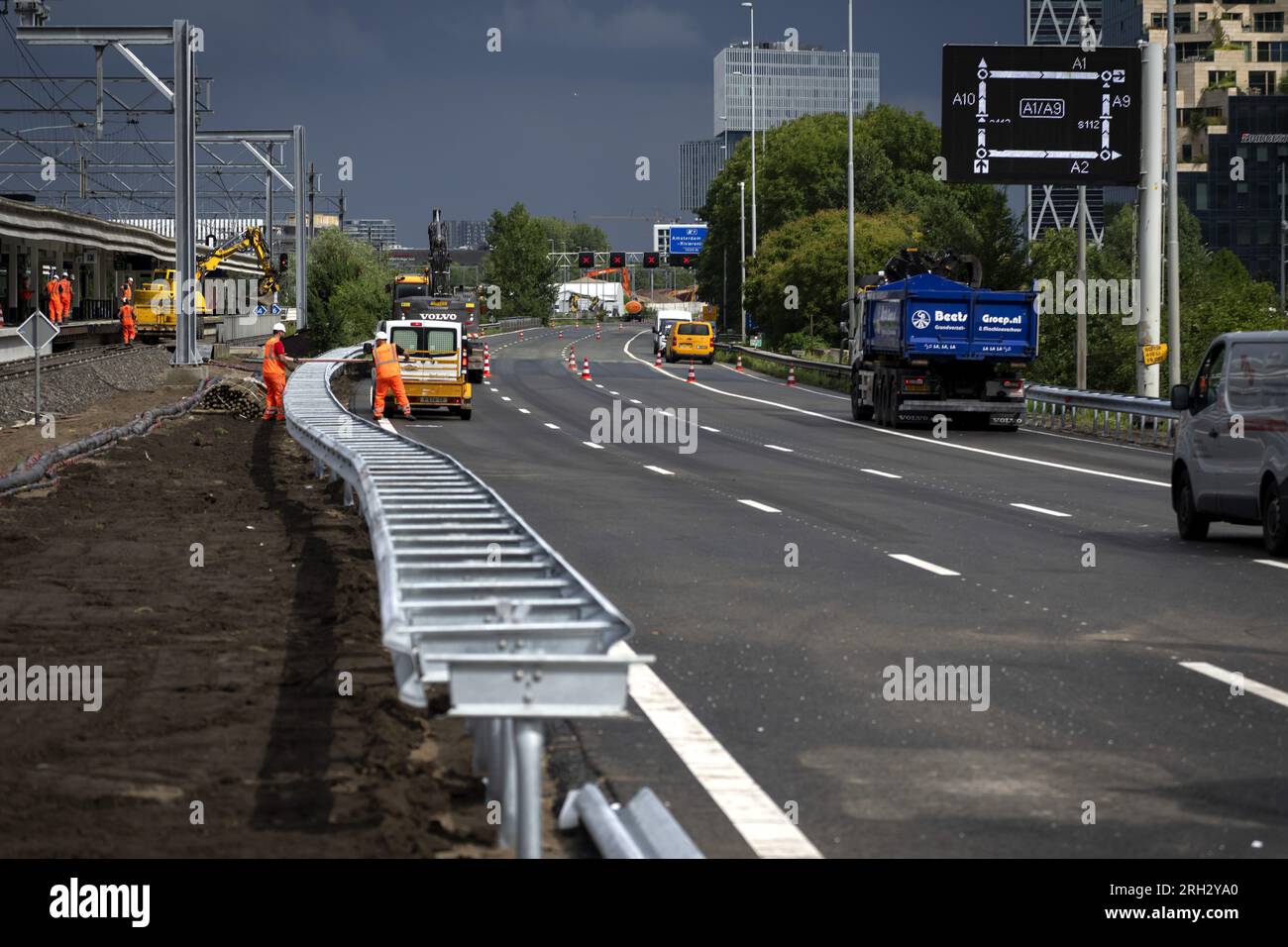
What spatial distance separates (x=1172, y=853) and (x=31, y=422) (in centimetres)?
2960

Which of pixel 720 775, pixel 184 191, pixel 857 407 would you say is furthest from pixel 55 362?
pixel 720 775

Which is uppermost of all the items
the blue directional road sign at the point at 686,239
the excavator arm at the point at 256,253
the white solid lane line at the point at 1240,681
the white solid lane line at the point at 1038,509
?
the blue directional road sign at the point at 686,239

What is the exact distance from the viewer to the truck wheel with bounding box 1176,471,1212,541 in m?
18.2

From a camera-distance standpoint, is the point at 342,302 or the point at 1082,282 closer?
the point at 1082,282

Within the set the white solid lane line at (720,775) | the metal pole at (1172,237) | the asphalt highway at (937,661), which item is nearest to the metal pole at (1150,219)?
the metal pole at (1172,237)

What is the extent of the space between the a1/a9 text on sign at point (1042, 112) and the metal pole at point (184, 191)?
16454 mm

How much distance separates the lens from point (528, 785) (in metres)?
6.31

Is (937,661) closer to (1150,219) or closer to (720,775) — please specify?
(720,775)

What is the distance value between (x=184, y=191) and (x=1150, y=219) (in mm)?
21106

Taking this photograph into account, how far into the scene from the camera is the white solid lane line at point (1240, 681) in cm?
999

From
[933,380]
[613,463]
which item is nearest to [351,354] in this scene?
[933,380]

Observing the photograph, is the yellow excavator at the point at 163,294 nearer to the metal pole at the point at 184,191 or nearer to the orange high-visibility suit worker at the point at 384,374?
the metal pole at the point at 184,191

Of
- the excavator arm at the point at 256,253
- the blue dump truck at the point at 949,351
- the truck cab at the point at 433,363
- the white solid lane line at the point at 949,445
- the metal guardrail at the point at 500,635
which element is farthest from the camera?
the excavator arm at the point at 256,253
